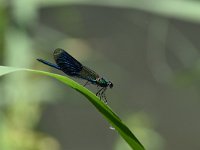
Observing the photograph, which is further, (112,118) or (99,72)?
(99,72)

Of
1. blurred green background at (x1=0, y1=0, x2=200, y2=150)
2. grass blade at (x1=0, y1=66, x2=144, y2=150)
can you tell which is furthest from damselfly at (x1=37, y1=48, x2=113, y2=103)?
blurred green background at (x1=0, y1=0, x2=200, y2=150)

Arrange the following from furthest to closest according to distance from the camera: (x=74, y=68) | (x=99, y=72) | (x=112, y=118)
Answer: (x=99, y=72)
(x=74, y=68)
(x=112, y=118)

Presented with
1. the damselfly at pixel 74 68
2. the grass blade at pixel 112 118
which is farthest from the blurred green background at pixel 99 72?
the grass blade at pixel 112 118

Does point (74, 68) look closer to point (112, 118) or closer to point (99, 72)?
point (112, 118)

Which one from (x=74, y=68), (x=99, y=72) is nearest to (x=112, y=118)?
(x=74, y=68)

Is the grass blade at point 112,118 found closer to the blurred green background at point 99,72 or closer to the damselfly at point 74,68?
the damselfly at point 74,68

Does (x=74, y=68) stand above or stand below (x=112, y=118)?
above

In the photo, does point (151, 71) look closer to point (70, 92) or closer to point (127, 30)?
point (127, 30)
